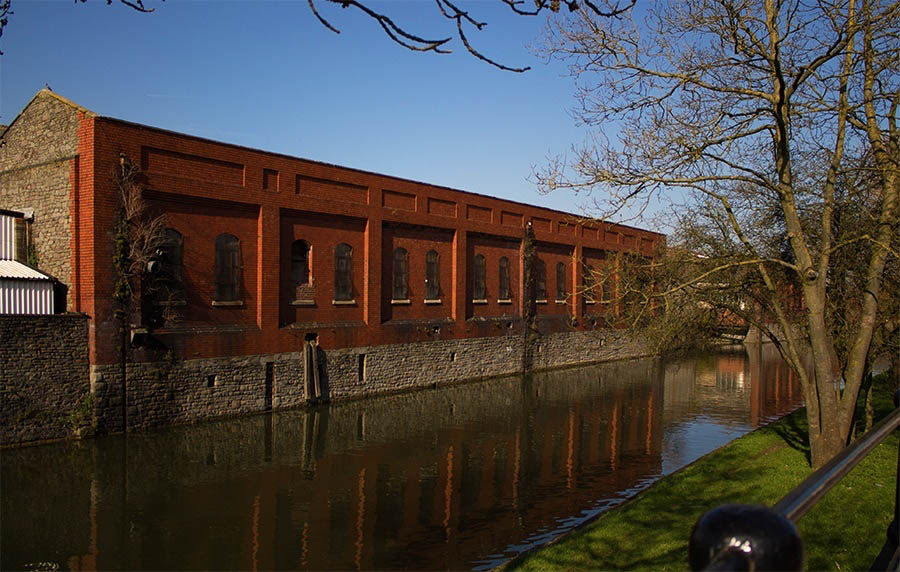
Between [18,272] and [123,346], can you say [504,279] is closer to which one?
[123,346]

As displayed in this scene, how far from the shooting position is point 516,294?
32.5m

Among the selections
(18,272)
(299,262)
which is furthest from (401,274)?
(18,272)

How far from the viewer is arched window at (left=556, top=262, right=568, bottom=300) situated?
117 ft

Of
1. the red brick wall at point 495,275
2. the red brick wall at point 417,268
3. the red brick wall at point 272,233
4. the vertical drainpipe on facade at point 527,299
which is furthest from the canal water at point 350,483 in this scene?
the vertical drainpipe on facade at point 527,299

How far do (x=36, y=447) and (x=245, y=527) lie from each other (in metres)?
7.26

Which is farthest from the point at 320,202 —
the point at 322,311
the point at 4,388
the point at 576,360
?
the point at 576,360

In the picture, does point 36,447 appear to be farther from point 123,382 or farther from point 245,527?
point 245,527

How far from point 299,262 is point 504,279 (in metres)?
12.4

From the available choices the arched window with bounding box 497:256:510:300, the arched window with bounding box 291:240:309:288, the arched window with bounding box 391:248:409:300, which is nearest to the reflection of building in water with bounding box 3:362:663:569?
the arched window with bounding box 291:240:309:288

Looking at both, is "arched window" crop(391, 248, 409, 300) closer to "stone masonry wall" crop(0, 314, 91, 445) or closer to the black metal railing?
"stone masonry wall" crop(0, 314, 91, 445)

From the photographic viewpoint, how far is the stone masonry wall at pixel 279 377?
653 inches

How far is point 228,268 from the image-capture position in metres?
19.7

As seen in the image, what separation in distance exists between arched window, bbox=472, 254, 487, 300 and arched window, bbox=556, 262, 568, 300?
21.7ft

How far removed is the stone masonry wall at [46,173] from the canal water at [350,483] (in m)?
5.37
